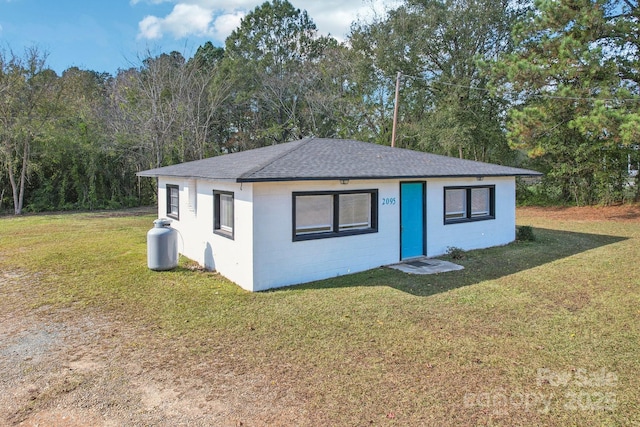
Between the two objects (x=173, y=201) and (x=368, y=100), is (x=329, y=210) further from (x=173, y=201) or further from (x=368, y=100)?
(x=368, y=100)

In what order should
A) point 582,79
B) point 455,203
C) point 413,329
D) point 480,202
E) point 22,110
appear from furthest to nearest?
1. point 22,110
2. point 582,79
3. point 480,202
4. point 455,203
5. point 413,329

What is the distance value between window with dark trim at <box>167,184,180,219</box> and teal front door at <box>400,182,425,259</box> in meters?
5.58

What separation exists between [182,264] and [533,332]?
22.5ft

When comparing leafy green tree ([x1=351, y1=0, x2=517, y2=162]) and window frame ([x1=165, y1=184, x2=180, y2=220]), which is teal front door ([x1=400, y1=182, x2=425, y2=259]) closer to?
window frame ([x1=165, y1=184, x2=180, y2=220])

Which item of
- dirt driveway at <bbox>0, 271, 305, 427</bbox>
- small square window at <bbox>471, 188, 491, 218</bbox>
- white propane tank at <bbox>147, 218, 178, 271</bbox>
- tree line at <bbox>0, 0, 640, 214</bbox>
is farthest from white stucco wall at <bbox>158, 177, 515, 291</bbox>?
tree line at <bbox>0, 0, 640, 214</bbox>

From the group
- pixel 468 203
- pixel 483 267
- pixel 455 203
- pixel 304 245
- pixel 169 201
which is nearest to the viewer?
pixel 304 245

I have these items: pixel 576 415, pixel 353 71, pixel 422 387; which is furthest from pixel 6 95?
pixel 576 415

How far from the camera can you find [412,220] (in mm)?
9070

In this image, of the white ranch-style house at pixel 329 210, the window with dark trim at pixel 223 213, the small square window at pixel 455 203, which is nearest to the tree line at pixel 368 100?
the small square window at pixel 455 203

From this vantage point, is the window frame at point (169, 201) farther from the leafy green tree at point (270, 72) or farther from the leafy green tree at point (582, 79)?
the leafy green tree at point (270, 72)

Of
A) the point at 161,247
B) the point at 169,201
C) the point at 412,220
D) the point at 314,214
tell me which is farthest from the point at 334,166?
the point at 169,201

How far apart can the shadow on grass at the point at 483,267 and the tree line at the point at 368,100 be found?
180 inches

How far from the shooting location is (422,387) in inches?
147

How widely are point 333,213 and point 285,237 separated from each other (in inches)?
46.3
